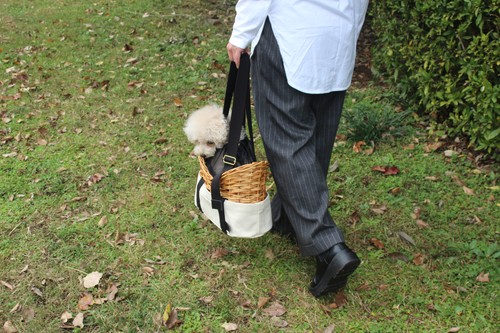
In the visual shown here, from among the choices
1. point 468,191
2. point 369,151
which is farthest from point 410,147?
point 468,191

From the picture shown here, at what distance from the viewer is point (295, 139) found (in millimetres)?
2365

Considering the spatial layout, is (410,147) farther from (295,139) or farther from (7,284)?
(7,284)

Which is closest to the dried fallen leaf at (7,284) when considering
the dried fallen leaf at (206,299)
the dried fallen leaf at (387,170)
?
the dried fallen leaf at (206,299)

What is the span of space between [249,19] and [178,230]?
1560 millimetres

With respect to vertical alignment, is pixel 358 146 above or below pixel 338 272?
below

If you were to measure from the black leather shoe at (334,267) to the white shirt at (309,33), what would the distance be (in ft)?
2.54

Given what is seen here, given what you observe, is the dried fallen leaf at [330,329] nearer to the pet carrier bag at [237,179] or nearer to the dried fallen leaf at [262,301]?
the dried fallen leaf at [262,301]

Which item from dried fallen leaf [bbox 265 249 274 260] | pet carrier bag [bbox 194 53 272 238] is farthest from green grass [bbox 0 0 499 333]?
pet carrier bag [bbox 194 53 272 238]

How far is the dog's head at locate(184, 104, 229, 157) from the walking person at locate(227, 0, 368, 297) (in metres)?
0.22

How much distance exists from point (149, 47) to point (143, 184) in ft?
10.6

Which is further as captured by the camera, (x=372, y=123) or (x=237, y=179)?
(x=372, y=123)

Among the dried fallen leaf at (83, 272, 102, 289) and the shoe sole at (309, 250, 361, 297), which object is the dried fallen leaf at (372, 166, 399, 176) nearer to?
the shoe sole at (309, 250, 361, 297)

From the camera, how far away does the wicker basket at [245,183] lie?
241 centimetres

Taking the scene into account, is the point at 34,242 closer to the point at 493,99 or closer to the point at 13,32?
the point at 493,99
